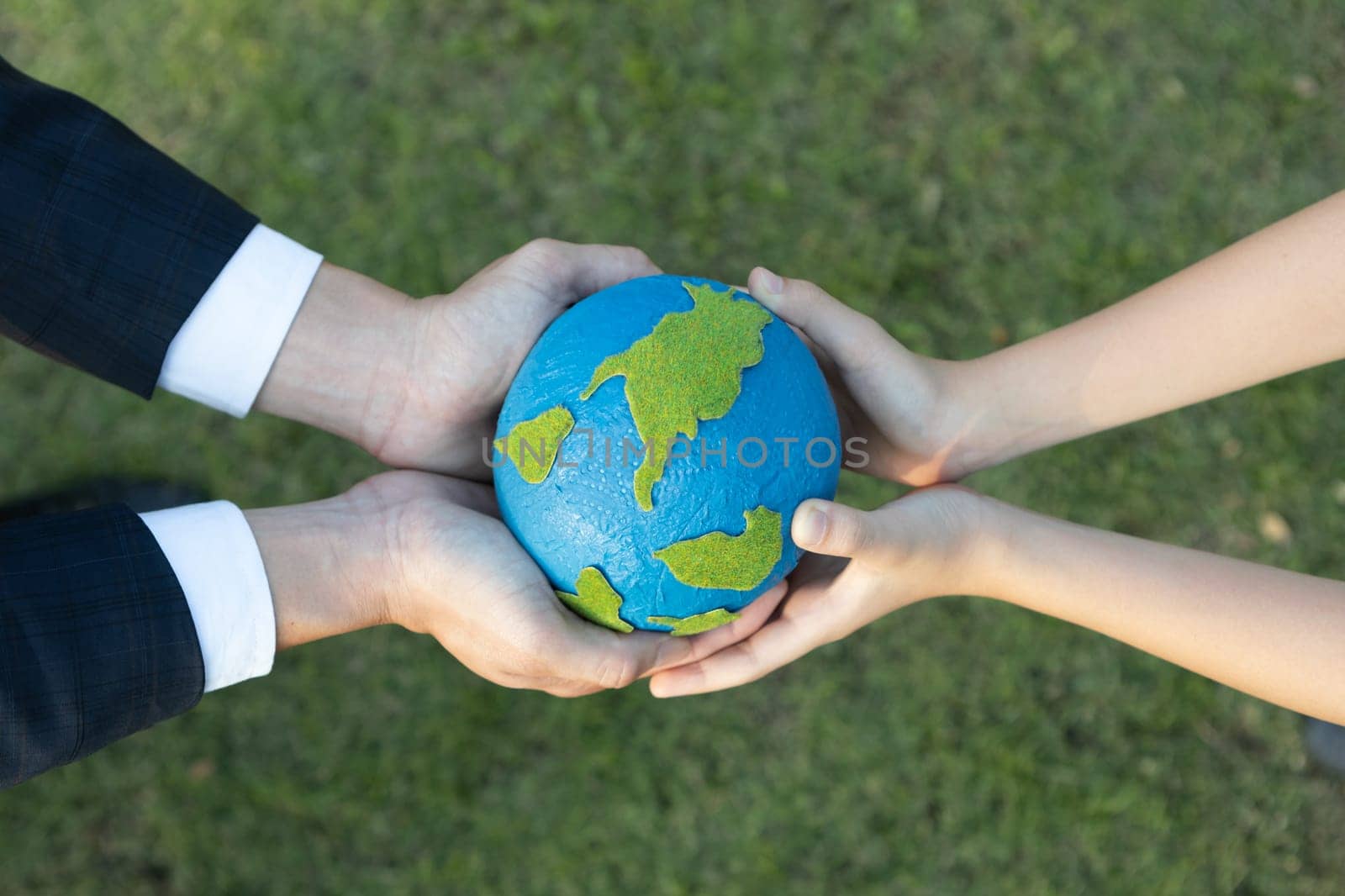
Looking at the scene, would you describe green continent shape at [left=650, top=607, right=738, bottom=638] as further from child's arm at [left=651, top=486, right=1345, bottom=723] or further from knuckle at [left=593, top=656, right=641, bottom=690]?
child's arm at [left=651, top=486, right=1345, bottom=723]

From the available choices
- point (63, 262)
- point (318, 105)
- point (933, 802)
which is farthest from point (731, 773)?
point (318, 105)

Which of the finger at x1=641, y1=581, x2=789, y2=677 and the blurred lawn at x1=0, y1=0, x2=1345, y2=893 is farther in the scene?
the blurred lawn at x1=0, y1=0, x2=1345, y2=893

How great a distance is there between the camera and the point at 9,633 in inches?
83.7

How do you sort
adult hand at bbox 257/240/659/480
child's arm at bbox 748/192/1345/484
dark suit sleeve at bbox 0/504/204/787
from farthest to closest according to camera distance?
1. adult hand at bbox 257/240/659/480
2. child's arm at bbox 748/192/1345/484
3. dark suit sleeve at bbox 0/504/204/787

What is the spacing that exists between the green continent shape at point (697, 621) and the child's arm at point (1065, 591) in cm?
25

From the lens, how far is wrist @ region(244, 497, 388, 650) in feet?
8.30

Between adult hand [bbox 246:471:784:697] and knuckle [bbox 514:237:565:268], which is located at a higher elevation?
knuckle [bbox 514:237:565:268]

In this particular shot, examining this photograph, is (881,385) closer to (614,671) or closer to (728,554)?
(728,554)

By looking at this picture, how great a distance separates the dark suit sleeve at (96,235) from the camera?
240 centimetres

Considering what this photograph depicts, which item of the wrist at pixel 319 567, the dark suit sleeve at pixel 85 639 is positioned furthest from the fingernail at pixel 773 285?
the dark suit sleeve at pixel 85 639

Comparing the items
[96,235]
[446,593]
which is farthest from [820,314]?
[96,235]

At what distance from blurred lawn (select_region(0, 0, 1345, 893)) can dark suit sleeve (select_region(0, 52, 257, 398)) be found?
4.78ft

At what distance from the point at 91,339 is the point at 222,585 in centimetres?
75

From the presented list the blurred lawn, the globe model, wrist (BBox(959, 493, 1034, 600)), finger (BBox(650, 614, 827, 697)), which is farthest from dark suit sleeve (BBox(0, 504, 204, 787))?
wrist (BBox(959, 493, 1034, 600))
